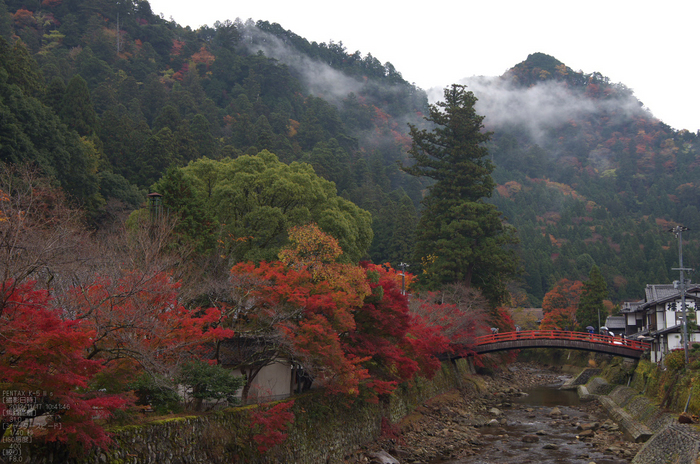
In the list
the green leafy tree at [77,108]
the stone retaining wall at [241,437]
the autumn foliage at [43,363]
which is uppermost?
the green leafy tree at [77,108]

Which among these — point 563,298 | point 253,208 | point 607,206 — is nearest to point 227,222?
point 253,208

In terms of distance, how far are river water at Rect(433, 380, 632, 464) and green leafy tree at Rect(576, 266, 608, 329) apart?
63.7 ft

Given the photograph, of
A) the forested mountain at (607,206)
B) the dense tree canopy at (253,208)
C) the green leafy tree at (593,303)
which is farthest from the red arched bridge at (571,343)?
the forested mountain at (607,206)

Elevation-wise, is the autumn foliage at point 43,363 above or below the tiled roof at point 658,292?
above

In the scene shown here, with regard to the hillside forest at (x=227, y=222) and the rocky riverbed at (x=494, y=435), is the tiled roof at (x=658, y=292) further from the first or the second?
the hillside forest at (x=227, y=222)

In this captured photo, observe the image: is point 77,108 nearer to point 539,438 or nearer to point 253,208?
point 253,208

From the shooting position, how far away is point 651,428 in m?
27.8

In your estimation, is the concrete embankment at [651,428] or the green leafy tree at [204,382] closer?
the green leafy tree at [204,382]

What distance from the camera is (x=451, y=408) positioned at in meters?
38.2

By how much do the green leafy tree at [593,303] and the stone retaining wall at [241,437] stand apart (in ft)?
125

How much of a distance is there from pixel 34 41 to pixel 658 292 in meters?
101

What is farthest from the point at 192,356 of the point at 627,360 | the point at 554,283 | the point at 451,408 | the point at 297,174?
the point at 554,283

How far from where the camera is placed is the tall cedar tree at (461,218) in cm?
4862

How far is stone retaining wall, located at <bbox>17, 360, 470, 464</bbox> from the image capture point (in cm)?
1380
